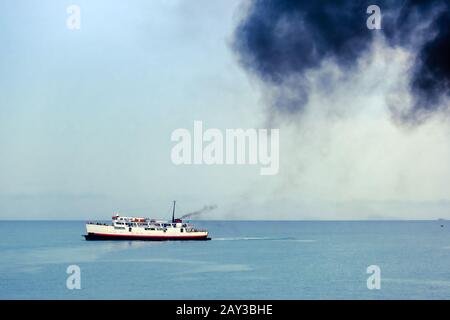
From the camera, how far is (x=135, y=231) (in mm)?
83500

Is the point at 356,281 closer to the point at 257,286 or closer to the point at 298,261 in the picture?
the point at 257,286

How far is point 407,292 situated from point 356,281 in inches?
295

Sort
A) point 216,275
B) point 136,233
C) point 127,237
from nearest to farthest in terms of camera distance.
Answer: point 216,275 → point 127,237 → point 136,233

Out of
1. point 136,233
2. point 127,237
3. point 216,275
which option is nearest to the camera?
point 216,275

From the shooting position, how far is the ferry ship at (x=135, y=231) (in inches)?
3226

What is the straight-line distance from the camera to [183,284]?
4669cm
